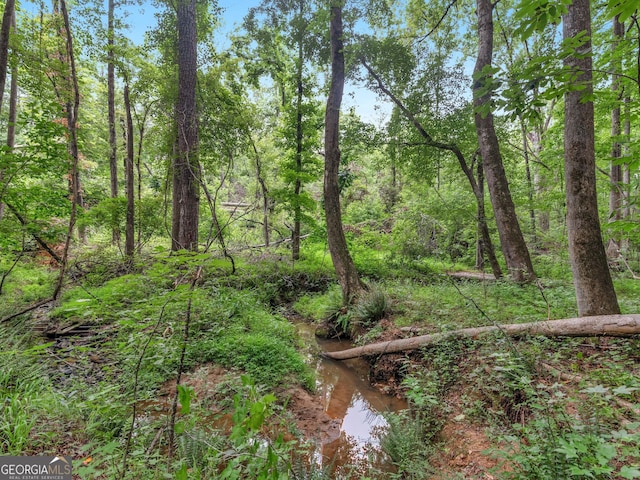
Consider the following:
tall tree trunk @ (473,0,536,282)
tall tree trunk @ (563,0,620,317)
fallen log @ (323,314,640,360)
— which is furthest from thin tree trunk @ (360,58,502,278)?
fallen log @ (323,314,640,360)

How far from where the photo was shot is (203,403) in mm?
3082

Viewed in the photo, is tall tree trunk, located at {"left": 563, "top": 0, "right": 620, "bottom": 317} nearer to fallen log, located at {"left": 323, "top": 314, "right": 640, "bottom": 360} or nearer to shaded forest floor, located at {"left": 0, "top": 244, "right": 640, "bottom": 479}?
fallen log, located at {"left": 323, "top": 314, "right": 640, "bottom": 360}

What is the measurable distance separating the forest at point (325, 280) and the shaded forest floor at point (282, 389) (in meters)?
0.03

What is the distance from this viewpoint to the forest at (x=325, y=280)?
2094mm

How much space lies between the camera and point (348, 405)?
3.91 m

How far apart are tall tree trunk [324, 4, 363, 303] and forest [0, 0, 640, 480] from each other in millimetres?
45

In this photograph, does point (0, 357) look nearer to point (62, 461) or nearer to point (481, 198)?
point (62, 461)

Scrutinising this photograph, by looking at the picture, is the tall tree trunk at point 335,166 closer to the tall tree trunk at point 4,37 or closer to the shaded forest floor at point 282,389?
the shaded forest floor at point 282,389

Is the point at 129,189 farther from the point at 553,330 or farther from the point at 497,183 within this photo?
the point at 553,330

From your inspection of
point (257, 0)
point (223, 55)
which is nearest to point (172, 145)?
point (223, 55)

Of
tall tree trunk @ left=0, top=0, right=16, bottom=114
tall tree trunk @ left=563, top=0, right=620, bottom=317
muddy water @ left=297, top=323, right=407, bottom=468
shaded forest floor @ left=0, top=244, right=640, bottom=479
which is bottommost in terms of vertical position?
muddy water @ left=297, top=323, right=407, bottom=468

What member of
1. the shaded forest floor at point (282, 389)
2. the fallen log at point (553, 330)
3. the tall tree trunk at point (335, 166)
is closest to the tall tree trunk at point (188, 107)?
the shaded forest floor at point (282, 389)

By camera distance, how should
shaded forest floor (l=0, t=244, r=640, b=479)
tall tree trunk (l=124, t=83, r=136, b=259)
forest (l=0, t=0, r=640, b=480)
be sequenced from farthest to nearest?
tall tree trunk (l=124, t=83, r=136, b=259) → forest (l=0, t=0, r=640, b=480) → shaded forest floor (l=0, t=244, r=640, b=479)

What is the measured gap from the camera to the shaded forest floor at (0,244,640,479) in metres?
1.82
